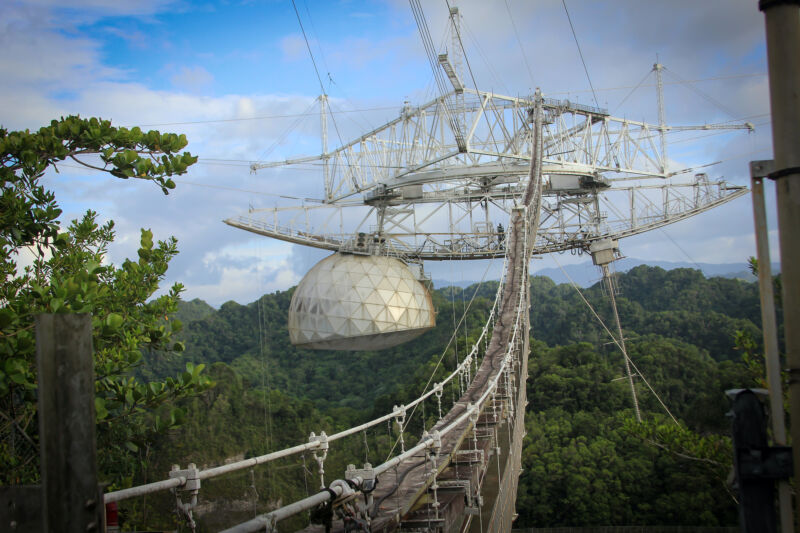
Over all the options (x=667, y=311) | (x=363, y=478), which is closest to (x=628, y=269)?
(x=667, y=311)

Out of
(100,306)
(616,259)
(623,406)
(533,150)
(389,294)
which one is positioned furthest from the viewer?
(623,406)

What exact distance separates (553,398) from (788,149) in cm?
2550

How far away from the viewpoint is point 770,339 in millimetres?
2953

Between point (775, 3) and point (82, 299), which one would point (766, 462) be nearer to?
point (775, 3)

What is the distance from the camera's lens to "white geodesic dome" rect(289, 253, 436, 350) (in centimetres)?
2048

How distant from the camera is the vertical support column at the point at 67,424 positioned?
7.90 feet

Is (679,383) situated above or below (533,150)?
below

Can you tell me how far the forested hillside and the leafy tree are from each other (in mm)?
7014

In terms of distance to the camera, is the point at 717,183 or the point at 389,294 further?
the point at 717,183

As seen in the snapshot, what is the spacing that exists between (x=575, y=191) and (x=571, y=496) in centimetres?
962

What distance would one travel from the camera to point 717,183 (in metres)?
23.0

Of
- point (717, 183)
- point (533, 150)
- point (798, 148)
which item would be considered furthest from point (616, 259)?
point (798, 148)

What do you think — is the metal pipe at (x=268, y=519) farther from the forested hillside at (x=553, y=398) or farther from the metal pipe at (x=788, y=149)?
the forested hillside at (x=553, y=398)

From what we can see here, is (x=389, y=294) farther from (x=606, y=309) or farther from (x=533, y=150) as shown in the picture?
(x=606, y=309)
